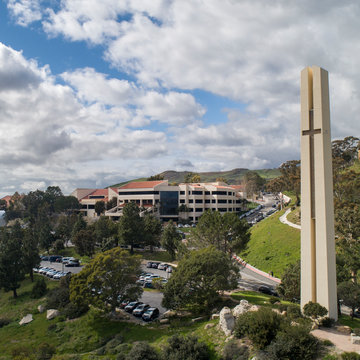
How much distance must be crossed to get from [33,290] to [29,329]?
1252 centimetres

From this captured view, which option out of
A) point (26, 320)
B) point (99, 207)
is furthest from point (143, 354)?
point (99, 207)

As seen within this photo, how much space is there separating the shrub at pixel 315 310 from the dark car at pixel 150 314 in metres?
16.6

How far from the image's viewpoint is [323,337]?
19406 mm

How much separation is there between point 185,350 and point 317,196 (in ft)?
46.6

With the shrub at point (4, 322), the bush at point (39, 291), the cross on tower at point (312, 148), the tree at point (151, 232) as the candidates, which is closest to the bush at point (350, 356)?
the cross on tower at point (312, 148)

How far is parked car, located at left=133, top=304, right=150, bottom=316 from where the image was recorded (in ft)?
109

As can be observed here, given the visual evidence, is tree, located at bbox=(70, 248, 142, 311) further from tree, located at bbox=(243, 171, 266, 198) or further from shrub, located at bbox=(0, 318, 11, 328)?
tree, located at bbox=(243, 171, 266, 198)

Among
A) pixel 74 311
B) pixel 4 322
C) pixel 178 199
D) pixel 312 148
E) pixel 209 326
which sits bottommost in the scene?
pixel 4 322

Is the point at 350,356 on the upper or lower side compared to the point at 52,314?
upper

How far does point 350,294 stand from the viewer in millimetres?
24844

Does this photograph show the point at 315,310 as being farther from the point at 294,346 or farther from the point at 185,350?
the point at 185,350

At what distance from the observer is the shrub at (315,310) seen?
2095cm

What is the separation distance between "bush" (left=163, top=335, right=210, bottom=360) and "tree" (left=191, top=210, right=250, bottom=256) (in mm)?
22902

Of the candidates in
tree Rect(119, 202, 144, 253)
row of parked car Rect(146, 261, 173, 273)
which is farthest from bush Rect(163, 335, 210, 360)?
tree Rect(119, 202, 144, 253)
